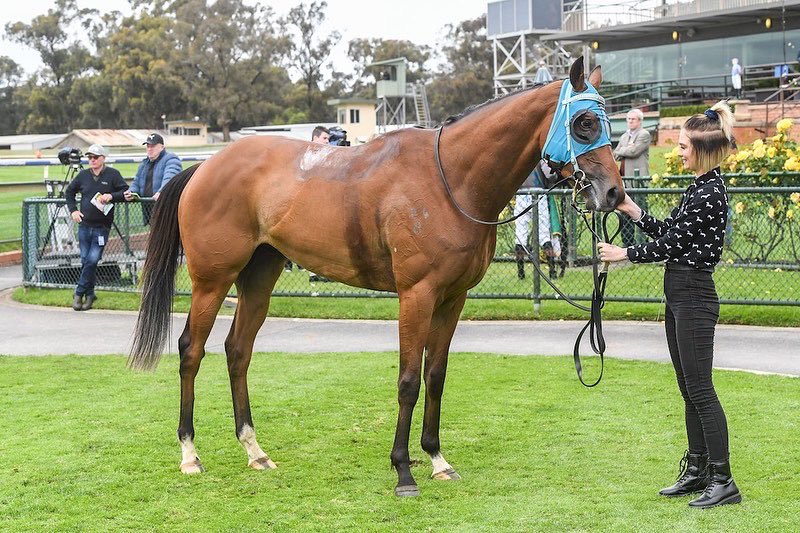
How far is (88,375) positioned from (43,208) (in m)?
5.97

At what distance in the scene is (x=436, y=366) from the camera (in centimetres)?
608

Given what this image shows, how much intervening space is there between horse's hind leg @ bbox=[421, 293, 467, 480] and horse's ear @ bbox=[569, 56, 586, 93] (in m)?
1.46

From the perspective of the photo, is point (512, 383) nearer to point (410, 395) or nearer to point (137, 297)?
point (410, 395)

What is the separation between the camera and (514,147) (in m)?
5.57

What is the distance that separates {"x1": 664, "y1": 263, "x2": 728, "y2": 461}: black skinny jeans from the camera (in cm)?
518

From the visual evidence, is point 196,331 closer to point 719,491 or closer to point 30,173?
→ point 719,491

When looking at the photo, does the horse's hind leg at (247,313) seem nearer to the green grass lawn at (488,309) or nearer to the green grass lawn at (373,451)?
the green grass lawn at (373,451)

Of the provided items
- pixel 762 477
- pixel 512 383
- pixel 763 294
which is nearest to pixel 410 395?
pixel 762 477

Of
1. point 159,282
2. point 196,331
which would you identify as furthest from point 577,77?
point 159,282

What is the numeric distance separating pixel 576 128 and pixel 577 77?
0.27m

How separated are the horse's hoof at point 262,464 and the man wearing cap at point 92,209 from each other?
722 centimetres

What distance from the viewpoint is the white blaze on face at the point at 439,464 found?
589 cm

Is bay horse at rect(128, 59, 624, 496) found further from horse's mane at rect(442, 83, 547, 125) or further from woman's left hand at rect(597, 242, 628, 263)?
woman's left hand at rect(597, 242, 628, 263)

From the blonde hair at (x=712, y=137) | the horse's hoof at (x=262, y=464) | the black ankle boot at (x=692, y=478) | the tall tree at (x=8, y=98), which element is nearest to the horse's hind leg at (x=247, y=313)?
the horse's hoof at (x=262, y=464)
